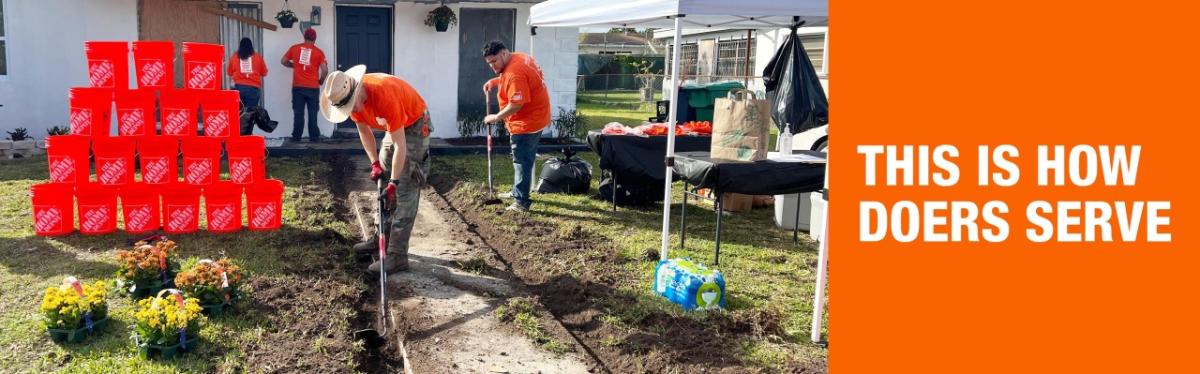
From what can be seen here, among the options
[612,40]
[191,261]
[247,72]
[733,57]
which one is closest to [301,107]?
[247,72]

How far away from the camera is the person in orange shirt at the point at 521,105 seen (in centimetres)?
771

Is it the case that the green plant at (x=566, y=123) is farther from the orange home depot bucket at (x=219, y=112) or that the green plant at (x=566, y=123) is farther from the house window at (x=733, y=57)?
the house window at (x=733, y=57)

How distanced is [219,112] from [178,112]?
307 millimetres

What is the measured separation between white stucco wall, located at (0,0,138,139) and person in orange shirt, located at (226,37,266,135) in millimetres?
1778

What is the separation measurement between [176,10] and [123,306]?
8.71m

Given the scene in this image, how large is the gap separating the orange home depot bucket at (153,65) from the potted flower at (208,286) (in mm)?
2615

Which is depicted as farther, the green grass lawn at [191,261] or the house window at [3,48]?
the house window at [3,48]

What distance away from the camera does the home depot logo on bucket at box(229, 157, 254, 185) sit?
22.7ft

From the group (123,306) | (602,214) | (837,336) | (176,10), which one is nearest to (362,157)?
(176,10)

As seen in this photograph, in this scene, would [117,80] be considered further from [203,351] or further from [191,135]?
[203,351]

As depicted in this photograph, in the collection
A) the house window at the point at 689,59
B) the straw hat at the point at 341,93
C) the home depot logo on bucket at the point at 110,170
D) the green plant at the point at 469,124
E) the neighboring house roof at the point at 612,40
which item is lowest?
the home depot logo on bucket at the point at 110,170

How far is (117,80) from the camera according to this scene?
6.82 m

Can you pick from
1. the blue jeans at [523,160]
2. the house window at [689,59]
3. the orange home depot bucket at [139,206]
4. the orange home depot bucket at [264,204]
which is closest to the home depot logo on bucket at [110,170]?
the orange home depot bucket at [139,206]

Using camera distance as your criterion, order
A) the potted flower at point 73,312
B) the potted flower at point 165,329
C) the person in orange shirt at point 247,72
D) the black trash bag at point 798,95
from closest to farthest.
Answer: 1. the potted flower at point 165,329
2. the potted flower at point 73,312
3. the black trash bag at point 798,95
4. the person in orange shirt at point 247,72
